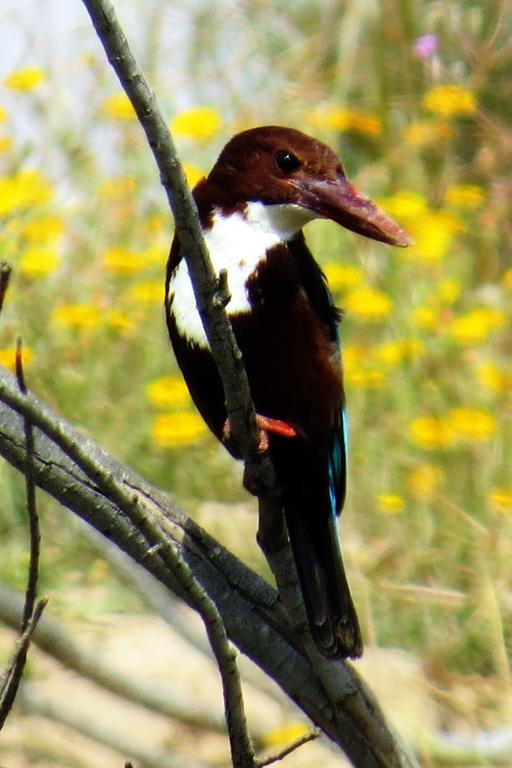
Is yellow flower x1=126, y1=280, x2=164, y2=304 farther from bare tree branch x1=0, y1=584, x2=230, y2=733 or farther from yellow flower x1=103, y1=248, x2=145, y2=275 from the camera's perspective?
bare tree branch x1=0, y1=584, x2=230, y2=733

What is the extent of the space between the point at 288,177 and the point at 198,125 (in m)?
1.60

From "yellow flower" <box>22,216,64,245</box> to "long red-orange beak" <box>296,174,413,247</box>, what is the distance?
1.45m

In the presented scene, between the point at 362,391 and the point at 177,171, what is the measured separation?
2284mm

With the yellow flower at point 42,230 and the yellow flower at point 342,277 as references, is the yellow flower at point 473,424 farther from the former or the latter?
the yellow flower at point 42,230

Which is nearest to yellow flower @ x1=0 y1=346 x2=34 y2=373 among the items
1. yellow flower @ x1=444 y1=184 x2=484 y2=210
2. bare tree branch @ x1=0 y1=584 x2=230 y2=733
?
bare tree branch @ x1=0 y1=584 x2=230 y2=733

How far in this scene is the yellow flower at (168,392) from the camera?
10.7 feet

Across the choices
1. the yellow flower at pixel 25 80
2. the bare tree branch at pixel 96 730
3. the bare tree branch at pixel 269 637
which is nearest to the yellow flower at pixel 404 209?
the yellow flower at pixel 25 80

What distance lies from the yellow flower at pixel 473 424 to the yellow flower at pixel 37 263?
38.4 inches

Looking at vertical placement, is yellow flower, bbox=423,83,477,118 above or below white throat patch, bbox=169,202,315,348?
above

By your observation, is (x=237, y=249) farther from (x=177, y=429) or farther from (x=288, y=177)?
(x=177, y=429)

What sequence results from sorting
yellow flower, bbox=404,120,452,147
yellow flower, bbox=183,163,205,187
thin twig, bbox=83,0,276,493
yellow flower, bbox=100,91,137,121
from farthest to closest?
1. yellow flower, bbox=404,120,452,147
2. yellow flower, bbox=100,91,137,121
3. yellow flower, bbox=183,163,205,187
4. thin twig, bbox=83,0,276,493

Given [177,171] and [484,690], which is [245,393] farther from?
[484,690]

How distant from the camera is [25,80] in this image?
367cm

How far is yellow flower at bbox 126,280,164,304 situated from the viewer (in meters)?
3.44
